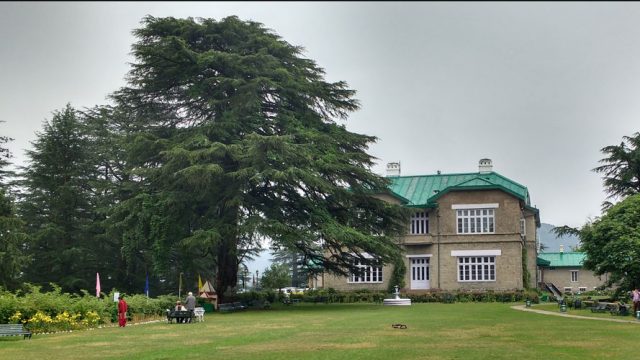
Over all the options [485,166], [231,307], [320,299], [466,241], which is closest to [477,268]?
[466,241]

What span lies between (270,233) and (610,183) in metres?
25.3

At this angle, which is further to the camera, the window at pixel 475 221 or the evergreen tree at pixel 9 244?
the window at pixel 475 221

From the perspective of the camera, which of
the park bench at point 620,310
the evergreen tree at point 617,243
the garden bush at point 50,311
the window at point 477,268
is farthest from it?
the window at point 477,268

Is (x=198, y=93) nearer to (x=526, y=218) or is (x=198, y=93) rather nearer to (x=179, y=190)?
(x=179, y=190)

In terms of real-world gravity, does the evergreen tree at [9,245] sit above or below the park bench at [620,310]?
above

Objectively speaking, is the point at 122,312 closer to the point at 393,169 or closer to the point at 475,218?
the point at 475,218

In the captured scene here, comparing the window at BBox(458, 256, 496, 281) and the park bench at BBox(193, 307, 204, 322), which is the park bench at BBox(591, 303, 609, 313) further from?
the park bench at BBox(193, 307, 204, 322)

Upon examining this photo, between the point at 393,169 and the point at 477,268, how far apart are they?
13293mm

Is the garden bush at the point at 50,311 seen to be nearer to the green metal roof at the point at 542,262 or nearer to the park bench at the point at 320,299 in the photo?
the park bench at the point at 320,299

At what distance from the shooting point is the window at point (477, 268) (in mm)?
50344

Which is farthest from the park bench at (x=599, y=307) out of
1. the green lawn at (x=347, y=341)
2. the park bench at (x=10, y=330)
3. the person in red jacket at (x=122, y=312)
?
the park bench at (x=10, y=330)

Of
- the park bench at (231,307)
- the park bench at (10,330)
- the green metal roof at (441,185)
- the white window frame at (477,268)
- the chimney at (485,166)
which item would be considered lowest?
the park bench at (231,307)

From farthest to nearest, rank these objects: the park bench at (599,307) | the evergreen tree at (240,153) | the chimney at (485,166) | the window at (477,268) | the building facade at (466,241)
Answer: the chimney at (485,166) < the window at (477,268) < the building facade at (466,241) < the evergreen tree at (240,153) < the park bench at (599,307)

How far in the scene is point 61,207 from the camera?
47.8 meters
